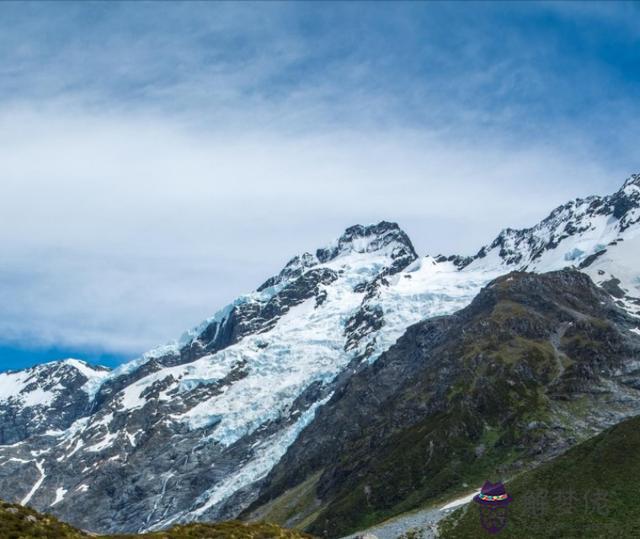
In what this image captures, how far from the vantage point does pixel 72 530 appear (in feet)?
150

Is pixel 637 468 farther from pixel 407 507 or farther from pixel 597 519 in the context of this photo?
pixel 407 507

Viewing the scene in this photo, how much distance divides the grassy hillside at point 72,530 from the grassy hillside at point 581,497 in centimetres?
6635

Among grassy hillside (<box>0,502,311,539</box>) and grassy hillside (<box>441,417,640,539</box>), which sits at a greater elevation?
grassy hillside (<box>0,502,311,539</box>)

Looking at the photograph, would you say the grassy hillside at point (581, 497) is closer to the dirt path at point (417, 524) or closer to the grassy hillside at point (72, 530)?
the dirt path at point (417, 524)

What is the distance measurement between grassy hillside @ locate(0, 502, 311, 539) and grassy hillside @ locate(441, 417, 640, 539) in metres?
66.3

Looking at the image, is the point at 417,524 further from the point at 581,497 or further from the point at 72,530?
the point at 72,530

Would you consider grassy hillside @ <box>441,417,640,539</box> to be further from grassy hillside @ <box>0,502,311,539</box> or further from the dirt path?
grassy hillside @ <box>0,502,311,539</box>

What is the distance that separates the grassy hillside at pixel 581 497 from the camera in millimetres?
105812

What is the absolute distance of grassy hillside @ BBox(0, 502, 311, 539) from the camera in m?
42.7

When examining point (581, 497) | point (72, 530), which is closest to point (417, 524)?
point (581, 497)

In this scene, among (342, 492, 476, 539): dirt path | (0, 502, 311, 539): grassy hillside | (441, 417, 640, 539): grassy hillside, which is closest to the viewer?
(0, 502, 311, 539): grassy hillside

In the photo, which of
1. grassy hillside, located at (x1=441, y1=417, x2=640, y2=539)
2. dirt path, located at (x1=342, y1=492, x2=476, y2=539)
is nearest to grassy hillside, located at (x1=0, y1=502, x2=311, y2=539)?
grassy hillside, located at (x1=441, y1=417, x2=640, y2=539)

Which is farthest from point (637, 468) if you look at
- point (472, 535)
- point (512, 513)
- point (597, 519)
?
point (472, 535)

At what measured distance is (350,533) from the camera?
198875 millimetres
